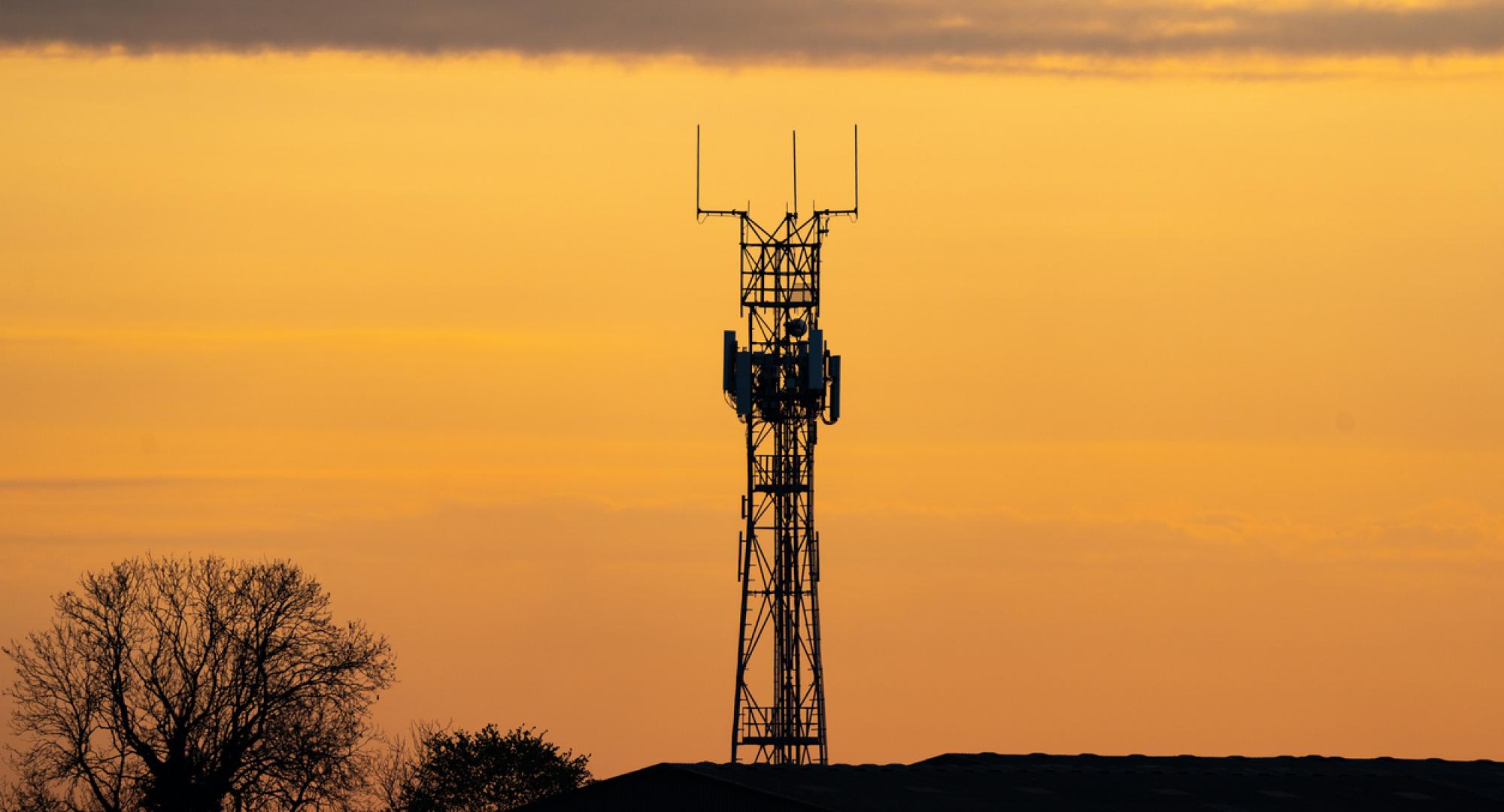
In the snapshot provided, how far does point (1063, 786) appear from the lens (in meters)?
84.2

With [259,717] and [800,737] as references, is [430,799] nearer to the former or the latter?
[259,717]

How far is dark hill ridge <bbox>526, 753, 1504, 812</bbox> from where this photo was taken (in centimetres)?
7619

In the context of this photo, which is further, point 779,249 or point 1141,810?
point 779,249

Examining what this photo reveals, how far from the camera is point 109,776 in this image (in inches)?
4021

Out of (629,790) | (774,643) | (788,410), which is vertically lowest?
(629,790)

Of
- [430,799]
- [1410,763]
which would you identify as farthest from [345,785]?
[1410,763]

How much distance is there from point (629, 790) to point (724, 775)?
2661 mm

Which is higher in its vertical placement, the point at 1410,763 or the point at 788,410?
the point at 788,410

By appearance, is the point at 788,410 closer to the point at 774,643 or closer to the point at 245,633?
the point at 774,643

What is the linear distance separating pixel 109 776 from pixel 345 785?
9.30m

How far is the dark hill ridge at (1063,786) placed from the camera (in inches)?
3000

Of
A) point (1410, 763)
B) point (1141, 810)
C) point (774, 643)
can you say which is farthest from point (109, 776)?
point (1410, 763)

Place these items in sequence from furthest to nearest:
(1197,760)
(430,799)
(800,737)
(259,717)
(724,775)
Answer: (430,799)
(259,717)
(1197,760)
(800,737)
(724,775)

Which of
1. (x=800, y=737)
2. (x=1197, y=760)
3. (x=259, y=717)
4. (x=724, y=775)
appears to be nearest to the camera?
(x=724, y=775)
